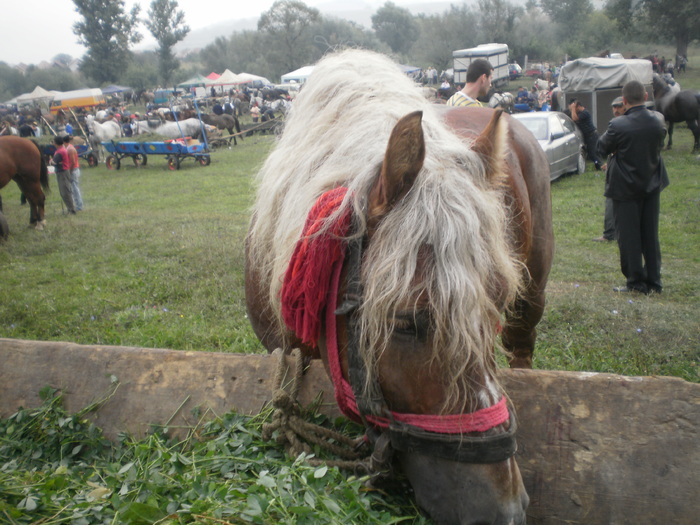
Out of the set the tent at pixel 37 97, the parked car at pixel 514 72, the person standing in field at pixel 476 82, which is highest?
the tent at pixel 37 97

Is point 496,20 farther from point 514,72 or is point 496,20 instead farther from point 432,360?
point 432,360

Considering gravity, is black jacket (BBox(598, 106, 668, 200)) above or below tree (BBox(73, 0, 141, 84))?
below

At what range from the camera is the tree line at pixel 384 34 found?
133 ft

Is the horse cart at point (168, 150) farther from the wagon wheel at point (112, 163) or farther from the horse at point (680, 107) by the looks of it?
the horse at point (680, 107)

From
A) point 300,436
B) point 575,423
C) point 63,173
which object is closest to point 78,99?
point 63,173

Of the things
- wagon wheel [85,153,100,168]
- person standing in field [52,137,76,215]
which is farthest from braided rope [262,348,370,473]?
wagon wheel [85,153,100,168]

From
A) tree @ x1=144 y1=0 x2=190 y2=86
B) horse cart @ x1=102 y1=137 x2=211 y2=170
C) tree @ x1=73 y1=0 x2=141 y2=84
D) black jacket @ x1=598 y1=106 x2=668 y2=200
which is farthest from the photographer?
tree @ x1=144 y1=0 x2=190 y2=86

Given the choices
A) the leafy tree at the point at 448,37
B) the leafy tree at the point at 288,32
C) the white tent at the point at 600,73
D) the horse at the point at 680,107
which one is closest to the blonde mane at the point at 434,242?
the horse at the point at 680,107

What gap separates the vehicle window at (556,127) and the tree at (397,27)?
6921 cm

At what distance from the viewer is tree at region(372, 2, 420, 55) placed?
78.3m

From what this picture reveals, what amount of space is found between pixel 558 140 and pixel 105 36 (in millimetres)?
67674

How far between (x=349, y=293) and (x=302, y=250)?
0.71ft

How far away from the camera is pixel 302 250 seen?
180 cm

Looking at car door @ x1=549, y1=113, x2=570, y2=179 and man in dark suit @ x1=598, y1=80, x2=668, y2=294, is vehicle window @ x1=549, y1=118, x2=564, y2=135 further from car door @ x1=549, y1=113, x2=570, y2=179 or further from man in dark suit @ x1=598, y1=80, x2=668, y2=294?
man in dark suit @ x1=598, y1=80, x2=668, y2=294
